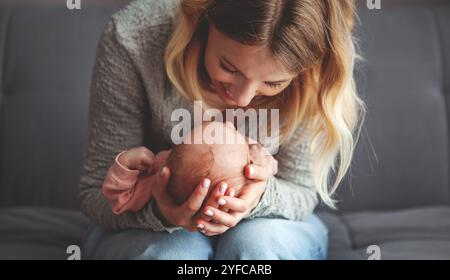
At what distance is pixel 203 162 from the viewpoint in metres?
0.70

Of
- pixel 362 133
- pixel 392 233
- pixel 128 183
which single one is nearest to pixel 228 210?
pixel 128 183

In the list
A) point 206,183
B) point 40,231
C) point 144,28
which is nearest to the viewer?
point 206,183

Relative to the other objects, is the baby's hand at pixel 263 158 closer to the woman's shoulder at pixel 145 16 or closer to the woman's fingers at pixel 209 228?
the woman's fingers at pixel 209 228

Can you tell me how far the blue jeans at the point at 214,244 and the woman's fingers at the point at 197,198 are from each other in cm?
7

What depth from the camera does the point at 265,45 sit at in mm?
722

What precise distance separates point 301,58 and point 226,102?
12cm

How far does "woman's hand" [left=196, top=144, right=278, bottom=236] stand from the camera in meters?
0.73

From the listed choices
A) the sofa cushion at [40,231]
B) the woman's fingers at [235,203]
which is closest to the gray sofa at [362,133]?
the sofa cushion at [40,231]

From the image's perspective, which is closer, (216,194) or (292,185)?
(216,194)

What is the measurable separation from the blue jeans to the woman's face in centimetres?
17

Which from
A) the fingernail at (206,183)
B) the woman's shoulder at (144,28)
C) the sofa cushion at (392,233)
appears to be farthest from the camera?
the sofa cushion at (392,233)

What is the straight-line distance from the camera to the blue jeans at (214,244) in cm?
78

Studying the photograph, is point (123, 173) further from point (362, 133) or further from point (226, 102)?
point (362, 133)

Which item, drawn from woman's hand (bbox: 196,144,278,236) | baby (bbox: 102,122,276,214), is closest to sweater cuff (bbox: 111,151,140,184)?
baby (bbox: 102,122,276,214)
